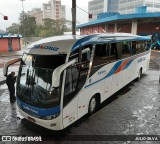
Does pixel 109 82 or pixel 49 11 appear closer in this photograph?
pixel 109 82

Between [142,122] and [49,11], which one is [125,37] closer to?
[142,122]

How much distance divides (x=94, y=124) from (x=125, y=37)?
508cm

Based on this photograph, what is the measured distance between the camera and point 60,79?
4.98 metres

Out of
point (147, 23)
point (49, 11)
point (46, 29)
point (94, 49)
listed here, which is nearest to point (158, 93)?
point (94, 49)

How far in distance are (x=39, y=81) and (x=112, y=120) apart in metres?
3.38

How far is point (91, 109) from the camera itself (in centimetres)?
700

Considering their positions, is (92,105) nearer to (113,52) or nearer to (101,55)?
(101,55)

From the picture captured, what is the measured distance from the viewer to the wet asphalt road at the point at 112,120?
597 centimetres

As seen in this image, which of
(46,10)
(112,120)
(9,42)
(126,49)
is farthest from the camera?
(46,10)

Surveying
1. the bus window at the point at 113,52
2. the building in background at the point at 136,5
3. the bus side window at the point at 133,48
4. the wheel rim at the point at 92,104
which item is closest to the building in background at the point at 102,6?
the building in background at the point at 136,5

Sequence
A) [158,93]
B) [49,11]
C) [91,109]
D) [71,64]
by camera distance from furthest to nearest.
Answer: [49,11]
[158,93]
[91,109]
[71,64]

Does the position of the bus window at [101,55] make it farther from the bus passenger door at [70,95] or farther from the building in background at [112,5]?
the building in background at [112,5]

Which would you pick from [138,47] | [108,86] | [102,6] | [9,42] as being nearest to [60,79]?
[108,86]

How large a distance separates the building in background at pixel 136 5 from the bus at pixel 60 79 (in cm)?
9441
